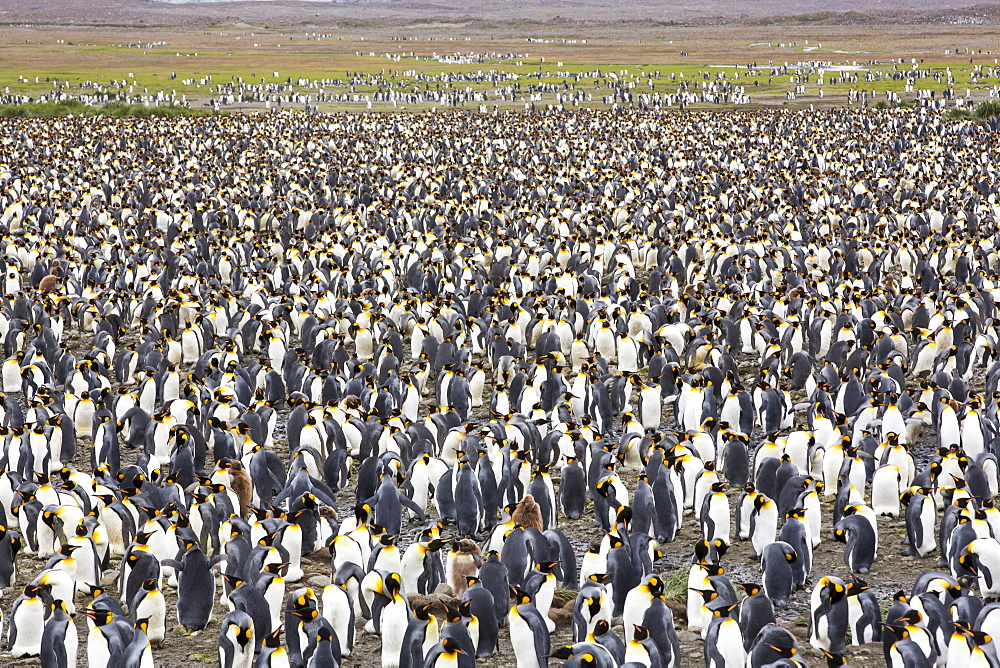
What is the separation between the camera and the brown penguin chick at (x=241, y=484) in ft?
28.2

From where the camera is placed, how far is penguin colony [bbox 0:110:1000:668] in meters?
6.62

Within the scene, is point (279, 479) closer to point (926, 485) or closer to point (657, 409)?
point (657, 409)

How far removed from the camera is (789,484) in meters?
8.16

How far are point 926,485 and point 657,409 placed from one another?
3236mm

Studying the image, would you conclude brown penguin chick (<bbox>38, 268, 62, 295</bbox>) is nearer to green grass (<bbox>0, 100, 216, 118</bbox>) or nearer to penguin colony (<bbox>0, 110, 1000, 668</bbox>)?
penguin colony (<bbox>0, 110, 1000, 668</bbox>)

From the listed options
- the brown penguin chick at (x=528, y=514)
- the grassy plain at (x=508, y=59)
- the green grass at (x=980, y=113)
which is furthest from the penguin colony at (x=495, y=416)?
the grassy plain at (x=508, y=59)

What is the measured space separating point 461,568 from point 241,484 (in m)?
2.39

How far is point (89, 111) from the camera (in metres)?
46.4

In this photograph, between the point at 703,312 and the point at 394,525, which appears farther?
the point at 703,312

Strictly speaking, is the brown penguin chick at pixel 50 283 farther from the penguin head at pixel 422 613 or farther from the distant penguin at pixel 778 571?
the distant penguin at pixel 778 571

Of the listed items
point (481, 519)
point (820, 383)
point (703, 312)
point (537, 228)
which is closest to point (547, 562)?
point (481, 519)

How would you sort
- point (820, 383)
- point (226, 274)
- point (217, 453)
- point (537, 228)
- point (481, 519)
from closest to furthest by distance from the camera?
1. point (481, 519)
2. point (217, 453)
3. point (820, 383)
4. point (226, 274)
5. point (537, 228)

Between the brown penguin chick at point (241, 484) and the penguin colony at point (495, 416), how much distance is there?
50mm

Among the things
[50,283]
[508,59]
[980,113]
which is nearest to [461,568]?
[50,283]
